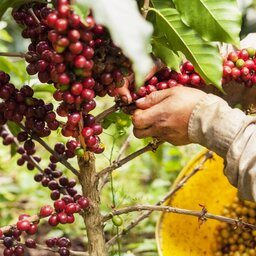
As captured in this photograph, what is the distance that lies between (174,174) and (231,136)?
2.19 meters

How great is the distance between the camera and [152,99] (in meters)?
1.57

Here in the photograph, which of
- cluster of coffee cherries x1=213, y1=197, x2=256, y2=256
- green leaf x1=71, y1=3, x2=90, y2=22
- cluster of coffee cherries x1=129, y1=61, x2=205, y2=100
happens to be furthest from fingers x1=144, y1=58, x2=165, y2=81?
cluster of coffee cherries x1=213, y1=197, x2=256, y2=256

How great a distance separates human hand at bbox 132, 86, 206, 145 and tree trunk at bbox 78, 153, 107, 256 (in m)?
0.20

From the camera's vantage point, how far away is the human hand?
1.54m

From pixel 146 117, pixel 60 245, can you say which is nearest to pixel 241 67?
pixel 146 117

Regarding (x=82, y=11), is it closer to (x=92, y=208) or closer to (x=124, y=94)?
(x=124, y=94)

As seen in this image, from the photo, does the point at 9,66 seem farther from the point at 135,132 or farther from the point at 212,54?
the point at 212,54

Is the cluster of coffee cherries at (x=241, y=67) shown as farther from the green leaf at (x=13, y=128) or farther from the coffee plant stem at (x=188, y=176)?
the green leaf at (x=13, y=128)

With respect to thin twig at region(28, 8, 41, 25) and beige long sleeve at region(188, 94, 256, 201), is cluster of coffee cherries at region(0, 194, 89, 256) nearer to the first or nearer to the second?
beige long sleeve at region(188, 94, 256, 201)

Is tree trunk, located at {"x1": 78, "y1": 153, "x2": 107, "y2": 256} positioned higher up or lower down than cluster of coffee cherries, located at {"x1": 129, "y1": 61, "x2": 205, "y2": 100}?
lower down

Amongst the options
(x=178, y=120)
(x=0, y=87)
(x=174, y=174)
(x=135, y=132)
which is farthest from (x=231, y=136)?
(x=174, y=174)

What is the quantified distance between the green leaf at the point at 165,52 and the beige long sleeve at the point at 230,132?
0.47 ft

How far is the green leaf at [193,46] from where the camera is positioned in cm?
144

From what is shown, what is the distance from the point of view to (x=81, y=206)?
Answer: 158 cm
